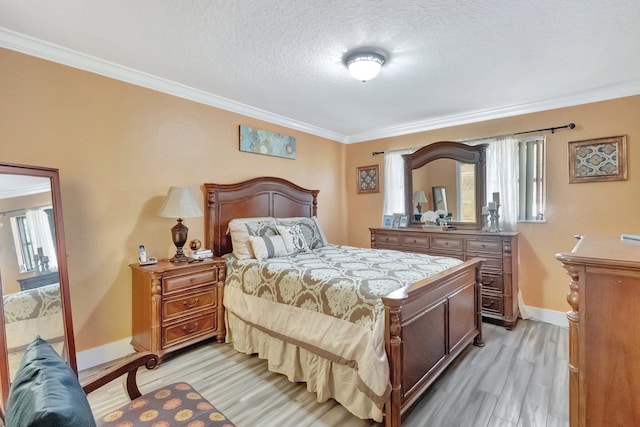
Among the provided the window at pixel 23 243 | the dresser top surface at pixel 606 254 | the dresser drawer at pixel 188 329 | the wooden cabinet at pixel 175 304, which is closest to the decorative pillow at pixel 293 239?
the wooden cabinet at pixel 175 304

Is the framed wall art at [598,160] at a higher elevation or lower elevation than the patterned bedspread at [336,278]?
higher

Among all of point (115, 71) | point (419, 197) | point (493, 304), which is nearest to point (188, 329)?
point (115, 71)

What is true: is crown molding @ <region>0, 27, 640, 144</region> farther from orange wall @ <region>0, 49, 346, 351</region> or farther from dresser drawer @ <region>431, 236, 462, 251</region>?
dresser drawer @ <region>431, 236, 462, 251</region>

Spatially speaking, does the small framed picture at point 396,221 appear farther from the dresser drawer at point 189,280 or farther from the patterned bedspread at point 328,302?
the dresser drawer at point 189,280

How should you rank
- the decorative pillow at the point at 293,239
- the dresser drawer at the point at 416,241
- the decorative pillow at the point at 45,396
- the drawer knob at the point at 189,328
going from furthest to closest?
the dresser drawer at the point at 416,241 < the decorative pillow at the point at 293,239 < the drawer knob at the point at 189,328 < the decorative pillow at the point at 45,396

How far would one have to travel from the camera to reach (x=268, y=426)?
5.98 feet

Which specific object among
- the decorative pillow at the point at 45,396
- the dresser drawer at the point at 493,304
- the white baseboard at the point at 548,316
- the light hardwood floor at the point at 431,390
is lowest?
the light hardwood floor at the point at 431,390

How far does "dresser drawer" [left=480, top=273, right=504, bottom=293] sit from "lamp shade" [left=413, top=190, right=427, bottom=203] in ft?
4.39

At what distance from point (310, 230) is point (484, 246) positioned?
80.1 inches

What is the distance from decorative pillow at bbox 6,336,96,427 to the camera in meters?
0.67

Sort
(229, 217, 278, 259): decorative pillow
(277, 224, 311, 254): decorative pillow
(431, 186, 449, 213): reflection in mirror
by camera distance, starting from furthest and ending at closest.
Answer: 1. (431, 186, 449, 213): reflection in mirror
2. (277, 224, 311, 254): decorative pillow
3. (229, 217, 278, 259): decorative pillow

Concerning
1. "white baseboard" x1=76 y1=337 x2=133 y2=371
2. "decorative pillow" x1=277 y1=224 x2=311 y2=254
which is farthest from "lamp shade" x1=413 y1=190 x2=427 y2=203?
"white baseboard" x1=76 y1=337 x2=133 y2=371

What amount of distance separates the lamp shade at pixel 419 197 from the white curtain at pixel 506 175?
Answer: 876mm

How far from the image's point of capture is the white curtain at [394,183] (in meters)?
4.59
